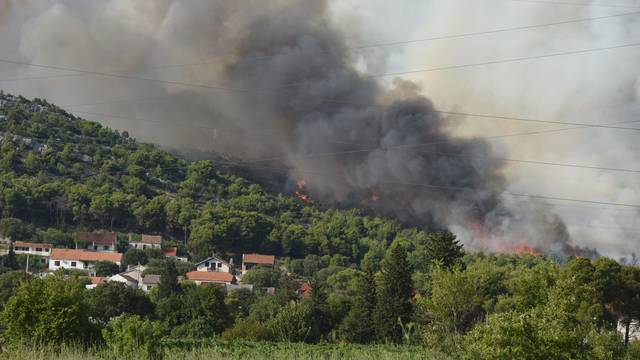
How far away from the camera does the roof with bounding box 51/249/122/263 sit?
63.7m

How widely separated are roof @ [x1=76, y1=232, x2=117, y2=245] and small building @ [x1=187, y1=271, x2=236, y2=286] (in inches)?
510

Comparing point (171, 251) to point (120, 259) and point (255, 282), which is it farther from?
point (255, 282)

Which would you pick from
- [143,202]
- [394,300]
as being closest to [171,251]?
[143,202]

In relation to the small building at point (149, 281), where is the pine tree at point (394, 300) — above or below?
below

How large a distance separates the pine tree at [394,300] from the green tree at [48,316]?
74.5 ft

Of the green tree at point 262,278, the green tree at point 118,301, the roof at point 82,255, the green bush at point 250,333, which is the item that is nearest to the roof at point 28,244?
the roof at point 82,255

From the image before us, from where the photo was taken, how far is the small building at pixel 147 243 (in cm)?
7382

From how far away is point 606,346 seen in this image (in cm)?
2338

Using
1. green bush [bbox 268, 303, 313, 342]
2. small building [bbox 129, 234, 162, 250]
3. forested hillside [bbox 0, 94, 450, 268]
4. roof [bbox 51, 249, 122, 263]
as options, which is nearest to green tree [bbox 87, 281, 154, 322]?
green bush [bbox 268, 303, 313, 342]

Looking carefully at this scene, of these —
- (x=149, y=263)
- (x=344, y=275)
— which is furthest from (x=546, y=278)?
(x=149, y=263)

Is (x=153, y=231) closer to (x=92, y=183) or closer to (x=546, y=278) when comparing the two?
(x=92, y=183)

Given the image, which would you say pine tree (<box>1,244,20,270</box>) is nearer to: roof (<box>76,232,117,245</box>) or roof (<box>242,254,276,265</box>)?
roof (<box>76,232,117,245</box>)

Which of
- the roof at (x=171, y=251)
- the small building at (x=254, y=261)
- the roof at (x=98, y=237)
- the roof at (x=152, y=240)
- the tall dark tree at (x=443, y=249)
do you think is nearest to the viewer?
the tall dark tree at (x=443, y=249)

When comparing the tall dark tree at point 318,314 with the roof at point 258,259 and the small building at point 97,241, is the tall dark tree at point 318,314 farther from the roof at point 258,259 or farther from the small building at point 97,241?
the small building at point 97,241
